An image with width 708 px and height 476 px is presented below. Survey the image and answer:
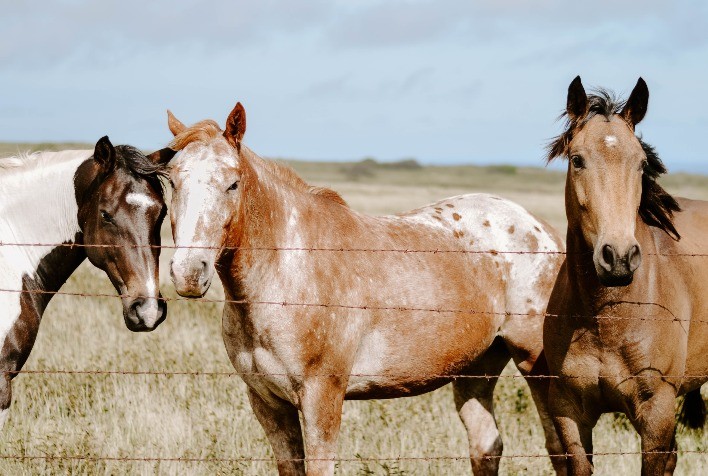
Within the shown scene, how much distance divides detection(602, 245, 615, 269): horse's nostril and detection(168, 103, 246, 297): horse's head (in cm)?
191

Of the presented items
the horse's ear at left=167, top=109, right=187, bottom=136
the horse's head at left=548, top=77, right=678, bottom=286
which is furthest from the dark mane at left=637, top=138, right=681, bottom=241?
the horse's ear at left=167, top=109, right=187, bottom=136

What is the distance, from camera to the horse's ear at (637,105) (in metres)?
4.65

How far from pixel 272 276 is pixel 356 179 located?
93799mm

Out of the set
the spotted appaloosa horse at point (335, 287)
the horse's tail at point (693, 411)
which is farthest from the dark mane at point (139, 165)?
the horse's tail at point (693, 411)

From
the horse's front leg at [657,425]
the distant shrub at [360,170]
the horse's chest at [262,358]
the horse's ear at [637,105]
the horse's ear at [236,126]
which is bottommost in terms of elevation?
the horse's front leg at [657,425]

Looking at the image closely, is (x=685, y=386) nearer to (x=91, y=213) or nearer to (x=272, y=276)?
(x=272, y=276)

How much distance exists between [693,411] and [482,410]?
1597 millimetres

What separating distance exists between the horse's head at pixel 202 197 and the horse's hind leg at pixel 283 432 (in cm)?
112

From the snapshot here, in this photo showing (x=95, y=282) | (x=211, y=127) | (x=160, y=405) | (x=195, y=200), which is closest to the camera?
(x=195, y=200)

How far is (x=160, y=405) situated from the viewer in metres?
7.62

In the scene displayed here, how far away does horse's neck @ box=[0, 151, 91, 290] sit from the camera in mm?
5230

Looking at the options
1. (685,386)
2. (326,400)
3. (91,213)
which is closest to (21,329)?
(91,213)

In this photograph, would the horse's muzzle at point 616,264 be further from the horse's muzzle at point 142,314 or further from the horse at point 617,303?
the horse's muzzle at point 142,314

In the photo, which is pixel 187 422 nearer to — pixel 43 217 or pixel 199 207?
pixel 43 217
